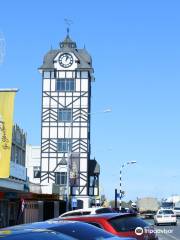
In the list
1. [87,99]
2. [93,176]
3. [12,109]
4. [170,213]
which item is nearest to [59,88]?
[87,99]

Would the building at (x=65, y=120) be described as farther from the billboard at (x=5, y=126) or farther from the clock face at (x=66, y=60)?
the billboard at (x=5, y=126)

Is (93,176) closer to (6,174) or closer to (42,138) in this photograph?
(42,138)

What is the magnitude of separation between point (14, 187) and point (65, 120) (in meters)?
44.6

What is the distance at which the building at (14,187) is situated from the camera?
123 ft

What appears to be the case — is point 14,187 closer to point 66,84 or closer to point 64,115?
point 64,115

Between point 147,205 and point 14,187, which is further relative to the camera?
point 147,205

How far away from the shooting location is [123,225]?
1293 cm

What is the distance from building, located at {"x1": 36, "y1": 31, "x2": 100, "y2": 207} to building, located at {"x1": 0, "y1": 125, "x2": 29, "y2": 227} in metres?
14.1

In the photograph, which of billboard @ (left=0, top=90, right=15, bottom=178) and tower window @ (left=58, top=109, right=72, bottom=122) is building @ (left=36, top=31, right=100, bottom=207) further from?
billboard @ (left=0, top=90, right=15, bottom=178)

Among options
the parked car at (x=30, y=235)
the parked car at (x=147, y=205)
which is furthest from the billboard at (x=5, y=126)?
the parked car at (x=147, y=205)

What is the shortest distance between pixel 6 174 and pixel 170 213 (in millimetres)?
32108

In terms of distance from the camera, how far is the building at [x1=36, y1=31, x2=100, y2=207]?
8094cm

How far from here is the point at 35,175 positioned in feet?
299

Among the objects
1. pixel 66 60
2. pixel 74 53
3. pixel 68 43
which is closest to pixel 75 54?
pixel 74 53
